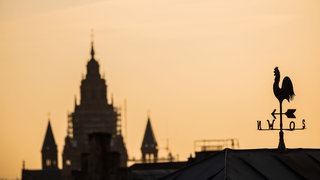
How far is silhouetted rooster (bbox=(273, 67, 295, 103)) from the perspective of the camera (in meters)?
46.8

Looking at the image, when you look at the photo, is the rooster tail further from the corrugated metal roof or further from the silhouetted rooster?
the corrugated metal roof

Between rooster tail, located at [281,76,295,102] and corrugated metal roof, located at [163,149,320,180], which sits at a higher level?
rooster tail, located at [281,76,295,102]

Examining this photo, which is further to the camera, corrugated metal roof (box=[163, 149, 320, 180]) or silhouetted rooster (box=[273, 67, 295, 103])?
silhouetted rooster (box=[273, 67, 295, 103])

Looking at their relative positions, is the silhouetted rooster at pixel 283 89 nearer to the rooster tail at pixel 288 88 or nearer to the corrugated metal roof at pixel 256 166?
the rooster tail at pixel 288 88

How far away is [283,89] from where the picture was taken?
155ft

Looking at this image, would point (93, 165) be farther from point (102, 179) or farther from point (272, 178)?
point (272, 178)

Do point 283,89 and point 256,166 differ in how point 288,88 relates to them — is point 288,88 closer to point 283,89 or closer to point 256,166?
point 283,89

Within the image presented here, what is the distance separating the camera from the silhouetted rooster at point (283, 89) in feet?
154

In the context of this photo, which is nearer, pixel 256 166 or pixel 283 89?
pixel 256 166

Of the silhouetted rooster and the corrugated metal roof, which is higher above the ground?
the silhouetted rooster

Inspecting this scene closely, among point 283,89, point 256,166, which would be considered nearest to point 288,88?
point 283,89

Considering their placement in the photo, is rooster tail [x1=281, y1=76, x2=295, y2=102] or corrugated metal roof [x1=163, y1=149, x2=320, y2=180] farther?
rooster tail [x1=281, y1=76, x2=295, y2=102]

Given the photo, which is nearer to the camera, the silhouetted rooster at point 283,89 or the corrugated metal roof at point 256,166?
the corrugated metal roof at point 256,166

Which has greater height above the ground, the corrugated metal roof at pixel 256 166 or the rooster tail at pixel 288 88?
the rooster tail at pixel 288 88
